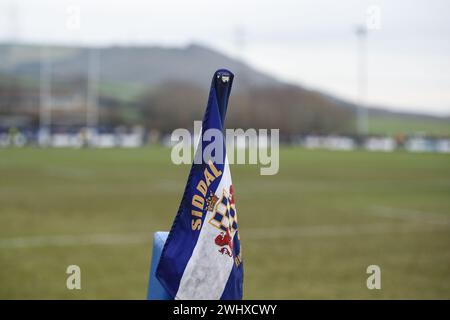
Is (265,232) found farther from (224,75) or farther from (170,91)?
(170,91)

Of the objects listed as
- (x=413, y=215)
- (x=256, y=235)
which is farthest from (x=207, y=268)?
(x=413, y=215)

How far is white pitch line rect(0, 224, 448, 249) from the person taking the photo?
10449mm

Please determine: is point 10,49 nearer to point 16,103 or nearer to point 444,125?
point 16,103

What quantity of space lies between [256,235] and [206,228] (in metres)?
8.88

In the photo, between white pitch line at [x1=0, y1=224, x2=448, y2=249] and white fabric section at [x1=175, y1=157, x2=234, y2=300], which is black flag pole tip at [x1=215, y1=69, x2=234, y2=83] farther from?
white pitch line at [x1=0, y1=224, x2=448, y2=249]

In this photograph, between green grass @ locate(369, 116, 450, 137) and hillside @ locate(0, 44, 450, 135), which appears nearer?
green grass @ locate(369, 116, 450, 137)

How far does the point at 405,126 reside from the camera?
54.6 m

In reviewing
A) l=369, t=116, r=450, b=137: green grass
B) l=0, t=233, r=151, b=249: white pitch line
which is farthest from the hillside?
l=0, t=233, r=151, b=249: white pitch line

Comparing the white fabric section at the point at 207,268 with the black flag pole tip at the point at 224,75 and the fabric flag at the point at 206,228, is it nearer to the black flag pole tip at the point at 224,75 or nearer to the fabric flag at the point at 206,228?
the fabric flag at the point at 206,228

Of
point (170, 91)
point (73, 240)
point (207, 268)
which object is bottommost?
point (73, 240)

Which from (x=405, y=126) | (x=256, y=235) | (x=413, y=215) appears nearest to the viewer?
(x=256, y=235)

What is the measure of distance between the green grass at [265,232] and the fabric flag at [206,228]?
4.89 metres

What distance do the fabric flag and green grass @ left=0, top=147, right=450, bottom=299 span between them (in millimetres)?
4888
